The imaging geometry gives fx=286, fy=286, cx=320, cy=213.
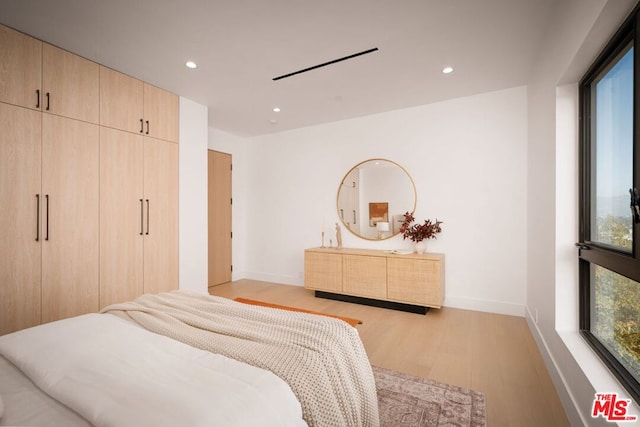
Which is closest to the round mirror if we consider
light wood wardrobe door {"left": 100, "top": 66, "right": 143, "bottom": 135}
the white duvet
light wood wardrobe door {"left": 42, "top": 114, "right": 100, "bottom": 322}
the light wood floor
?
the light wood floor

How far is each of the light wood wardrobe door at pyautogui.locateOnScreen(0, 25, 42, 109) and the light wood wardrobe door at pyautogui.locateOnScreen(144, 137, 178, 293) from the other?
0.95m

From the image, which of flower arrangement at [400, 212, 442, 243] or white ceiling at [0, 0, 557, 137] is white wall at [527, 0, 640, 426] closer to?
white ceiling at [0, 0, 557, 137]

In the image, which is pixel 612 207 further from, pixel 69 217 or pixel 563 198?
pixel 69 217

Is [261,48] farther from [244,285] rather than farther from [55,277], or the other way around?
[244,285]

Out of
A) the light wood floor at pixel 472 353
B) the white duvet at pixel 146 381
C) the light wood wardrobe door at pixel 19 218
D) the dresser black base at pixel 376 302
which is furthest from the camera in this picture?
the dresser black base at pixel 376 302

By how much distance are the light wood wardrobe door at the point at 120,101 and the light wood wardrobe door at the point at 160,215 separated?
0.25 metres

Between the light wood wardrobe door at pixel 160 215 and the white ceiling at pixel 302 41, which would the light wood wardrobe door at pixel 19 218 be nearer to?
the white ceiling at pixel 302 41

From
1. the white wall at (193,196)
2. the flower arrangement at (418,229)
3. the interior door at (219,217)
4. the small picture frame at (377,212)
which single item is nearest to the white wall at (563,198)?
the flower arrangement at (418,229)

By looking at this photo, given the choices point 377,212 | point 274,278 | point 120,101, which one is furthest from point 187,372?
point 274,278

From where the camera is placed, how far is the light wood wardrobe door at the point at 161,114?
314 cm

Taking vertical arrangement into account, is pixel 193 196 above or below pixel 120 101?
below

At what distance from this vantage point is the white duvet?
0.84 meters

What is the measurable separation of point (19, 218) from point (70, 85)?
4.01ft

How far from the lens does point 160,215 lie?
3250mm
